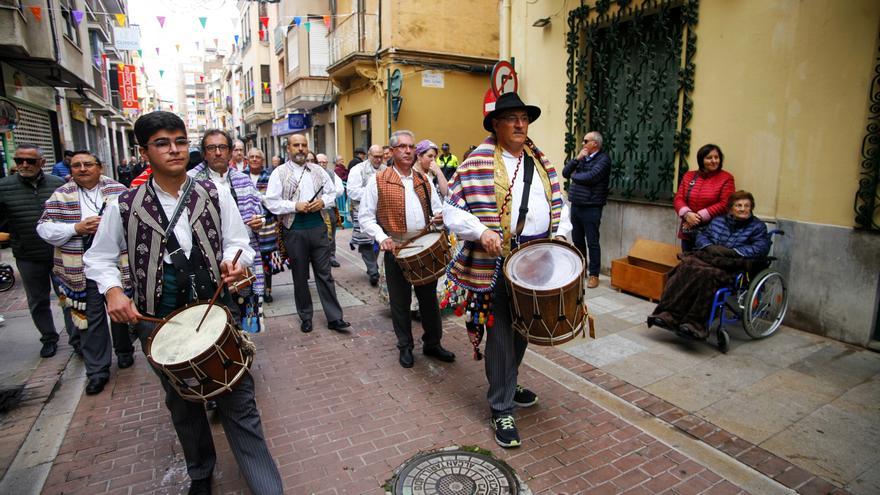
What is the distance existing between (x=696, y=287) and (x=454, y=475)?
2.94 meters

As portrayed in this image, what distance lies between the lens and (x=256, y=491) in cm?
271

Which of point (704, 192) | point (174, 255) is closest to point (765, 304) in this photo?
point (704, 192)

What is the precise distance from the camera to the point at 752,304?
4.83 m

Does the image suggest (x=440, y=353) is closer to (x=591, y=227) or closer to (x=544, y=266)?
(x=544, y=266)

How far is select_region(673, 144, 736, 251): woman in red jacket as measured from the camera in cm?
556

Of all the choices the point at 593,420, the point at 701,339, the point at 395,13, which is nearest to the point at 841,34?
the point at 701,339

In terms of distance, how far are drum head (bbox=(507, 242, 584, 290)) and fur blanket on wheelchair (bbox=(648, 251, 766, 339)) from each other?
7.13ft

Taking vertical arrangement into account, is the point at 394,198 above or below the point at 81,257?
above

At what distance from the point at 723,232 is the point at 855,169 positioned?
123 cm

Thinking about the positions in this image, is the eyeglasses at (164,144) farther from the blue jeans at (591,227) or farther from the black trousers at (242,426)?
the blue jeans at (591,227)

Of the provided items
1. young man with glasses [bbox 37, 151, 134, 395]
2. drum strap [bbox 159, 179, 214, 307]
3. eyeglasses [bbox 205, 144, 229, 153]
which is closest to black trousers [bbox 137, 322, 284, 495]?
drum strap [bbox 159, 179, 214, 307]

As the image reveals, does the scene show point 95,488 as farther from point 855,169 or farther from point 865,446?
point 855,169

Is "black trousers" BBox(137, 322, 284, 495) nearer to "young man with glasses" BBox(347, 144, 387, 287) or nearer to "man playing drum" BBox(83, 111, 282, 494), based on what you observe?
"man playing drum" BBox(83, 111, 282, 494)

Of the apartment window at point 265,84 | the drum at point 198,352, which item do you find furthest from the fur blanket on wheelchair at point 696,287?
the apartment window at point 265,84
